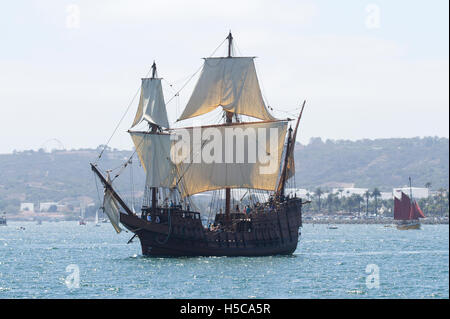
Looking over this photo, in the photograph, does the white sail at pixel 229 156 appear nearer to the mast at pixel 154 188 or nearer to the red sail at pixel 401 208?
the mast at pixel 154 188

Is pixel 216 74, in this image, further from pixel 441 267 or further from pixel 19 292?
pixel 19 292

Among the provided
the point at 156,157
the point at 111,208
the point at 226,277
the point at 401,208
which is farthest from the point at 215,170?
the point at 401,208

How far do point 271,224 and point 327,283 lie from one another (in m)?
23.5

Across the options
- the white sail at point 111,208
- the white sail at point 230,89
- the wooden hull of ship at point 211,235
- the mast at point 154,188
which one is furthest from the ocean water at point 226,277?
the white sail at point 230,89

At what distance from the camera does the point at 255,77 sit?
3383 inches

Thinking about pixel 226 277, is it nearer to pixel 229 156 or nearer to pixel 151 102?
pixel 151 102

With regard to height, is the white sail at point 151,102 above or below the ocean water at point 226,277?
above

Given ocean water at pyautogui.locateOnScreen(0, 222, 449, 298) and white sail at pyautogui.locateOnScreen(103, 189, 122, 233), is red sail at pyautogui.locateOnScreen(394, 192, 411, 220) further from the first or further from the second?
white sail at pyautogui.locateOnScreen(103, 189, 122, 233)

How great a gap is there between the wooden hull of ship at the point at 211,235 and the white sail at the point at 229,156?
4090 mm

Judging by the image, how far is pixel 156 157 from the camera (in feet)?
259

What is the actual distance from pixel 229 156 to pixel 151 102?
10.8m

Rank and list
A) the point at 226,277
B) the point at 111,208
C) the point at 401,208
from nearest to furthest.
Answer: the point at 226,277 < the point at 111,208 < the point at 401,208

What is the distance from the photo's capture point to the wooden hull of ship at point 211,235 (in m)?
75.8

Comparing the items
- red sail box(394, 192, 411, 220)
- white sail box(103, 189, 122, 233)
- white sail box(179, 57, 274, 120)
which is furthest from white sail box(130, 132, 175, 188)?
red sail box(394, 192, 411, 220)
